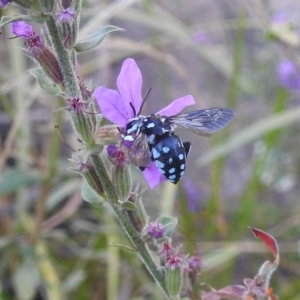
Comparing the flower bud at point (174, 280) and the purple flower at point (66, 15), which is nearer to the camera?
the purple flower at point (66, 15)

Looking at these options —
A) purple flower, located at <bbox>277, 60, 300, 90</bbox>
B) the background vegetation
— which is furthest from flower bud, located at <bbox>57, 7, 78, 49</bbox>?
purple flower, located at <bbox>277, 60, 300, 90</bbox>

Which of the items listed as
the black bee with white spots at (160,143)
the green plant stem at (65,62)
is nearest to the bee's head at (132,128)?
the black bee with white spots at (160,143)

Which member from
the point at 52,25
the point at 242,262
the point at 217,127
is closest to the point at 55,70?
the point at 52,25

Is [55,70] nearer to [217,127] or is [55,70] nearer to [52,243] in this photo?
[217,127]

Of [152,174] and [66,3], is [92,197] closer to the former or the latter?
[152,174]

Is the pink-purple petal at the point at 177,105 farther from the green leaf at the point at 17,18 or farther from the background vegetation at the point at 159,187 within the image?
the background vegetation at the point at 159,187

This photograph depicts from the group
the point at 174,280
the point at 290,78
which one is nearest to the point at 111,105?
the point at 174,280
